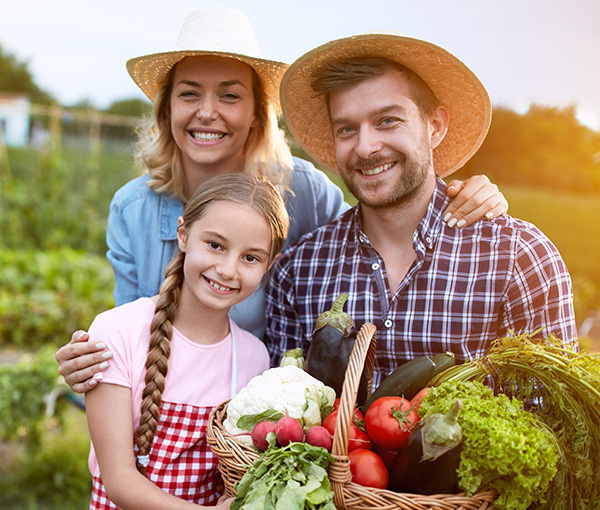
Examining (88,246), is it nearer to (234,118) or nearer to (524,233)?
(234,118)

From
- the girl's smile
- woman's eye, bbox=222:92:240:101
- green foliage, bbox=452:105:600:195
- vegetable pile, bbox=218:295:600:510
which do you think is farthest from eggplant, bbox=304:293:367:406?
green foliage, bbox=452:105:600:195

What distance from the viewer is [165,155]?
9.92 ft

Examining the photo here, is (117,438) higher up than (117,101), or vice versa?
(117,101)

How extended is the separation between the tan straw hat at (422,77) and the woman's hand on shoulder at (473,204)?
39cm

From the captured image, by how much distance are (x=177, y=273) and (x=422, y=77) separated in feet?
4.46

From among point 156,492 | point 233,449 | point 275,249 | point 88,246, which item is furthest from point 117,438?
point 88,246

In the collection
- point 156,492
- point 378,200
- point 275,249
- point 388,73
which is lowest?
point 156,492

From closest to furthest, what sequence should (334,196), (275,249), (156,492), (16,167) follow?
(156,492)
(275,249)
(334,196)
(16,167)

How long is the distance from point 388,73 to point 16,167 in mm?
12194

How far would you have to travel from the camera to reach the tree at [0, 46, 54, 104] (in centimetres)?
3856

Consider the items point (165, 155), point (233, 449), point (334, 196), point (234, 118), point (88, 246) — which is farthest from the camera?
point (88, 246)

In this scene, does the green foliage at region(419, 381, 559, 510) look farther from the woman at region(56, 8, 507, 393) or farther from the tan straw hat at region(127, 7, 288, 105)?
the tan straw hat at region(127, 7, 288, 105)

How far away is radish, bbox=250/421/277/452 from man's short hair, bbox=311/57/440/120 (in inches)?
56.9

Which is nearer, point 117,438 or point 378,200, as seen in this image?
point 117,438
